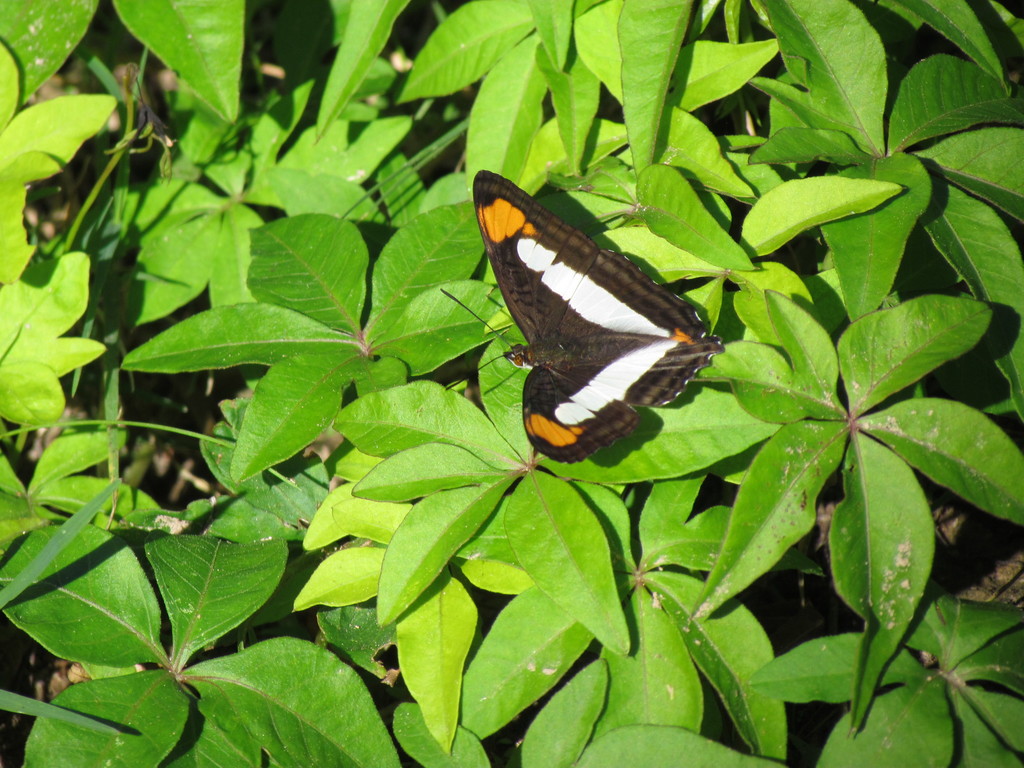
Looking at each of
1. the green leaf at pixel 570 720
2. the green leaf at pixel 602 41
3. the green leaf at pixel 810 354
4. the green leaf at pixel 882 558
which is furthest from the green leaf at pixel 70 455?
the green leaf at pixel 882 558

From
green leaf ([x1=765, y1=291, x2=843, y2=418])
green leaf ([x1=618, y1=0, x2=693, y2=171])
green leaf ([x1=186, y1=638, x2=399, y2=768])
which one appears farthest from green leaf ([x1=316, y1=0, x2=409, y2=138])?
green leaf ([x1=186, y1=638, x2=399, y2=768])

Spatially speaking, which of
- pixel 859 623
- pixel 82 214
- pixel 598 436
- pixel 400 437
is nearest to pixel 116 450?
pixel 82 214

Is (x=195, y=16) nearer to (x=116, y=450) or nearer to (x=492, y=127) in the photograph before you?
(x=492, y=127)

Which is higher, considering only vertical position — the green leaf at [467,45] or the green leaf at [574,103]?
the green leaf at [467,45]

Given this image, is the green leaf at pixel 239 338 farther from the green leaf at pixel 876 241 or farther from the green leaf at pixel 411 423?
the green leaf at pixel 876 241

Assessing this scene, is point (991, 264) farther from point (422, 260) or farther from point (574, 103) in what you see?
point (422, 260)

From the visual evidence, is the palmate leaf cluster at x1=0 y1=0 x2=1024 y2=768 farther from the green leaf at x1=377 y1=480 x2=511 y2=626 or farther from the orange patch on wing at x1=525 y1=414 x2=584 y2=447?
→ the orange patch on wing at x1=525 y1=414 x2=584 y2=447
